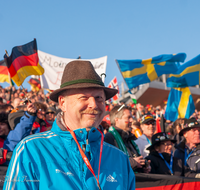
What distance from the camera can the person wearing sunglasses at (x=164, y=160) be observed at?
4.53 metres

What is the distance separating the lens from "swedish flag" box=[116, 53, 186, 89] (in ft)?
28.0

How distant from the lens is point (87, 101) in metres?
1.87

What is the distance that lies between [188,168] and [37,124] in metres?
3.09

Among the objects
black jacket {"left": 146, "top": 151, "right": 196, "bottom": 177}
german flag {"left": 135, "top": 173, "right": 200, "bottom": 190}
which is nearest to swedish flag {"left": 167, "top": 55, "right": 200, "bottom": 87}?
black jacket {"left": 146, "top": 151, "right": 196, "bottom": 177}

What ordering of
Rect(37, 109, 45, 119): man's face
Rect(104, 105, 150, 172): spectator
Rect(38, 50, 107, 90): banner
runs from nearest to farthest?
Rect(104, 105, 150, 172): spectator < Rect(37, 109, 45, 119): man's face < Rect(38, 50, 107, 90): banner

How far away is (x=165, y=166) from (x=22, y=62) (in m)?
4.06

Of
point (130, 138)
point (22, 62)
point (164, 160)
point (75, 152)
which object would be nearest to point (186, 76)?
point (164, 160)

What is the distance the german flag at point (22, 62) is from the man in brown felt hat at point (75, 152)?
420 cm

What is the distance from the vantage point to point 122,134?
435 cm

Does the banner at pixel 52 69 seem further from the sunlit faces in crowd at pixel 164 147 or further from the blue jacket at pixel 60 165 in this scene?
the blue jacket at pixel 60 165

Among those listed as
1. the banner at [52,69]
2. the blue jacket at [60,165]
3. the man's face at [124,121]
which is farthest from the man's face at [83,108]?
the banner at [52,69]

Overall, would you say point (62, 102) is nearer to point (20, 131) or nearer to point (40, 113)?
point (20, 131)

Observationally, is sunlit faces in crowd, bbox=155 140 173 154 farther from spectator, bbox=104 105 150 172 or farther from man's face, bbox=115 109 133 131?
man's face, bbox=115 109 133 131

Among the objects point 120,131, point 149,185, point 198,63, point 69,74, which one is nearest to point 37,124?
point 120,131
